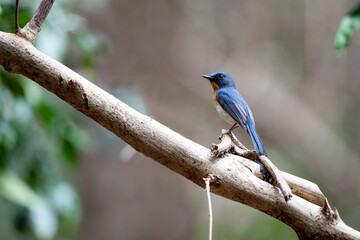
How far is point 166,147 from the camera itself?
1.59 metres

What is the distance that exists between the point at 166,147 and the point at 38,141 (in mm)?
2103

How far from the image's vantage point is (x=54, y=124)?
2.99 metres

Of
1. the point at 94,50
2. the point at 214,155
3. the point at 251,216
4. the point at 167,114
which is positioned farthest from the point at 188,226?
the point at 214,155

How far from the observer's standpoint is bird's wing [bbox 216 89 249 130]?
220cm

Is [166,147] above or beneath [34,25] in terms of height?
beneath

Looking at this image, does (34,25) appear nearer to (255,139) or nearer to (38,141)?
(255,139)

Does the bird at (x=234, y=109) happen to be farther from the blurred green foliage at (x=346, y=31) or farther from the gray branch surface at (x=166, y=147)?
the blurred green foliage at (x=346, y=31)

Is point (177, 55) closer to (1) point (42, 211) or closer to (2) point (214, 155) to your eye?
(1) point (42, 211)

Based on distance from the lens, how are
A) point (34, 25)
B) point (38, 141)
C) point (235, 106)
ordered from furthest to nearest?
point (38, 141) < point (235, 106) < point (34, 25)

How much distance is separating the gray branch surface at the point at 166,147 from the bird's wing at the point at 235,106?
564 millimetres

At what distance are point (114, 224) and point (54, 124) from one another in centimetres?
281

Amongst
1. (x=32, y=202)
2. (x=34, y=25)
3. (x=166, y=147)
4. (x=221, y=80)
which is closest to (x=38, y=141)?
(x=32, y=202)

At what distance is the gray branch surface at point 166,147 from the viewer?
1497 millimetres

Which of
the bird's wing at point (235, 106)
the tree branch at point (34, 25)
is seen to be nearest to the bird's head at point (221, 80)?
the bird's wing at point (235, 106)
